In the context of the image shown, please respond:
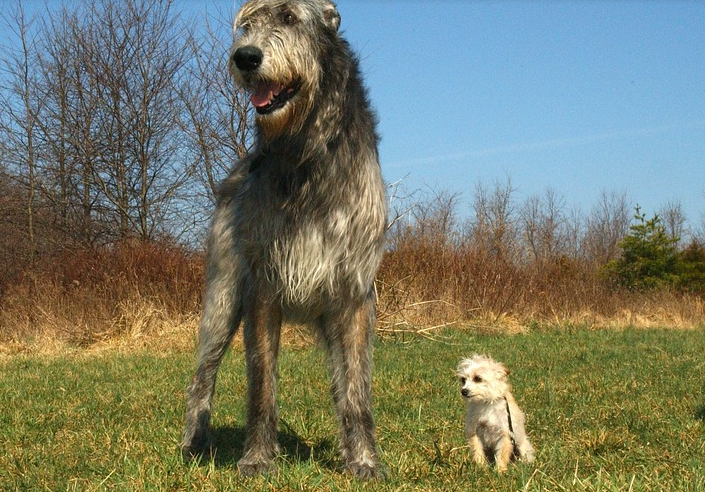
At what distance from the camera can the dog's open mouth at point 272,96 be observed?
138 inches

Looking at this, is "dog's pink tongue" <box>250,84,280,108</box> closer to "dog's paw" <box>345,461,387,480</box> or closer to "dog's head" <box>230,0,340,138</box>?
"dog's head" <box>230,0,340,138</box>

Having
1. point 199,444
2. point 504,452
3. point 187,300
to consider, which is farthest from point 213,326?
point 187,300

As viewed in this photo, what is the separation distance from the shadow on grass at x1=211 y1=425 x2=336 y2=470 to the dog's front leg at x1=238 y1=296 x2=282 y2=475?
17 centimetres

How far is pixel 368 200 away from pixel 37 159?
18.2m

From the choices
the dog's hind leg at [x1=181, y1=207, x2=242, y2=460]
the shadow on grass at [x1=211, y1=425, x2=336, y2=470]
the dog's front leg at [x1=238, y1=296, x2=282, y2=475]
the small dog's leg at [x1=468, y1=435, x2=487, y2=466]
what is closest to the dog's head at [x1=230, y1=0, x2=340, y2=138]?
the dog's front leg at [x1=238, y1=296, x2=282, y2=475]

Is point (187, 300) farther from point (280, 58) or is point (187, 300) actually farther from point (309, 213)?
point (280, 58)

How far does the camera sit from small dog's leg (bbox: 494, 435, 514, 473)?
414 centimetres

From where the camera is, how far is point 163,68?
20188 mm

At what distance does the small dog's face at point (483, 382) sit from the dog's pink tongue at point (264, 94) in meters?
2.09

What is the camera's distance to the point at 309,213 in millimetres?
3836

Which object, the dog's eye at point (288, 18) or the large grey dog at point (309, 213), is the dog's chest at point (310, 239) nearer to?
the large grey dog at point (309, 213)

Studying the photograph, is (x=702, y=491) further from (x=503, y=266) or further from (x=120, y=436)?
(x=503, y=266)

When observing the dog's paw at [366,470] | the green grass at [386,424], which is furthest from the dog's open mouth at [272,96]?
the dog's paw at [366,470]

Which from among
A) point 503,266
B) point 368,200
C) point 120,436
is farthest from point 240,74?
point 503,266
